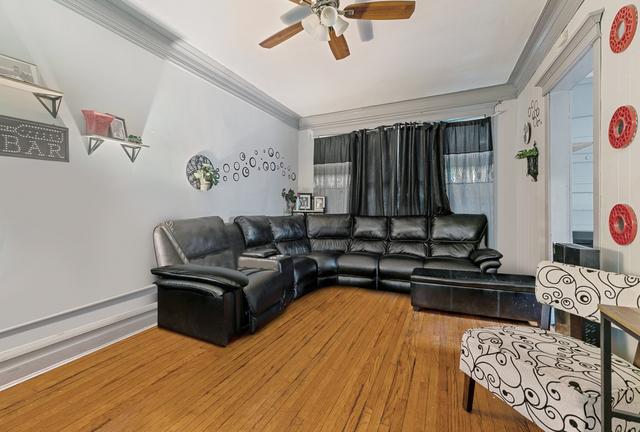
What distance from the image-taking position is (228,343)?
2.05 meters

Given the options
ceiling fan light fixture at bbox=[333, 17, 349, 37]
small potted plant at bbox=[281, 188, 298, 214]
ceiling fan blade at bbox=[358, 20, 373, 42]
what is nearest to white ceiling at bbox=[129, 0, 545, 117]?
ceiling fan blade at bbox=[358, 20, 373, 42]

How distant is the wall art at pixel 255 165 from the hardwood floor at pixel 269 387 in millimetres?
2019

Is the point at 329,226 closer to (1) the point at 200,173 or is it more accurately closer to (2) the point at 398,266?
(2) the point at 398,266

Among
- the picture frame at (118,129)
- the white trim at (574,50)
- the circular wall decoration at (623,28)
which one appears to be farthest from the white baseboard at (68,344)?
the white trim at (574,50)

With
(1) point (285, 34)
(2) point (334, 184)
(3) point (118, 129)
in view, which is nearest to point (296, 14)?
(1) point (285, 34)

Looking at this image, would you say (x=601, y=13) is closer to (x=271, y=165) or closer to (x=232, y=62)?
(x=232, y=62)

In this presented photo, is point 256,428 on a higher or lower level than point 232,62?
lower

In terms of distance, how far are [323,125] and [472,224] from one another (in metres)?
3.09

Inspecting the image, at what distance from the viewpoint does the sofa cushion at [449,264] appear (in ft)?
10.1

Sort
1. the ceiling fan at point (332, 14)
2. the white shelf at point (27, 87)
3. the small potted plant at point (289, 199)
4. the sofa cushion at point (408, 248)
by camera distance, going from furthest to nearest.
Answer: the small potted plant at point (289, 199) → the sofa cushion at point (408, 248) → the ceiling fan at point (332, 14) → the white shelf at point (27, 87)

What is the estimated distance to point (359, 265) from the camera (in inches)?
137

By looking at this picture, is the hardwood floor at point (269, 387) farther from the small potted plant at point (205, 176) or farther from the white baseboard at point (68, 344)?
the small potted plant at point (205, 176)

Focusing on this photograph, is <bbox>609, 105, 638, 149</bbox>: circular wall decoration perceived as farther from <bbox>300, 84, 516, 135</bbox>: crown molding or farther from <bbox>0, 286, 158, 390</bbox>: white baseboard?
<bbox>0, 286, 158, 390</bbox>: white baseboard

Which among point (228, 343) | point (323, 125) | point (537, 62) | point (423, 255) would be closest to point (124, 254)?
point (228, 343)
